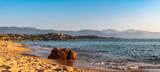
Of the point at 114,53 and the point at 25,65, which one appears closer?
the point at 25,65

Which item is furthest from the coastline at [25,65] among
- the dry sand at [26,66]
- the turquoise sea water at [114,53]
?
the turquoise sea water at [114,53]

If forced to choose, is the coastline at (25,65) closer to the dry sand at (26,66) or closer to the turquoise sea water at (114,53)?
the dry sand at (26,66)

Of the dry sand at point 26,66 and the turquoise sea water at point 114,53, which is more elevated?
the dry sand at point 26,66

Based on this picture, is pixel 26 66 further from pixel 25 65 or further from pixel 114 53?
pixel 114 53

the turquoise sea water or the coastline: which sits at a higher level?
the coastline

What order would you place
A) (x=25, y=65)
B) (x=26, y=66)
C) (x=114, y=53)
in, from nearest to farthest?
(x=26, y=66) → (x=25, y=65) → (x=114, y=53)

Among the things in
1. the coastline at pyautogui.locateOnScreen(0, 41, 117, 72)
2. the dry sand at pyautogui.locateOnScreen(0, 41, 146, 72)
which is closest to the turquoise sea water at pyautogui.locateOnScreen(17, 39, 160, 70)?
the coastline at pyautogui.locateOnScreen(0, 41, 117, 72)

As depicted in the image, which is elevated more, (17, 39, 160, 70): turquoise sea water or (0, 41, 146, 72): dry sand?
(0, 41, 146, 72): dry sand

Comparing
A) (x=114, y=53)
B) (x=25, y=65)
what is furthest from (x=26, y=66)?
(x=114, y=53)

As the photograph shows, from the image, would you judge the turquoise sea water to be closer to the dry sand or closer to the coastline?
the coastline

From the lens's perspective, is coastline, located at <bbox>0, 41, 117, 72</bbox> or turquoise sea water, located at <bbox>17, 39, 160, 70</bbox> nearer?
coastline, located at <bbox>0, 41, 117, 72</bbox>

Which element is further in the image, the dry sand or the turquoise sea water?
the turquoise sea water

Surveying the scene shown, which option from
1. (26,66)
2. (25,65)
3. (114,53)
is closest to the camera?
(26,66)

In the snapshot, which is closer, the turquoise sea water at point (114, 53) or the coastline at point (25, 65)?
the coastline at point (25, 65)
